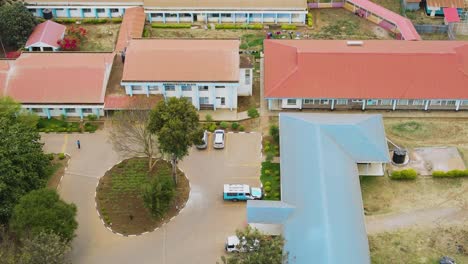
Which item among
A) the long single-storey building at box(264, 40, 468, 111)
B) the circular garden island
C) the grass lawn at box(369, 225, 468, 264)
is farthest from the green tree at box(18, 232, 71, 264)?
the long single-storey building at box(264, 40, 468, 111)

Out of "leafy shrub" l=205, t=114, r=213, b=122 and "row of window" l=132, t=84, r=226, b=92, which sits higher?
"row of window" l=132, t=84, r=226, b=92

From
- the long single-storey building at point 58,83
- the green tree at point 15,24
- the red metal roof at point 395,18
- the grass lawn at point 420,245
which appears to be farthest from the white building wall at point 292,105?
the green tree at point 15,24

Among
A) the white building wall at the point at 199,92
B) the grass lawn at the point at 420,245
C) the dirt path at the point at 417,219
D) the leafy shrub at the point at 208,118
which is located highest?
the white building wall at the point at 199,92

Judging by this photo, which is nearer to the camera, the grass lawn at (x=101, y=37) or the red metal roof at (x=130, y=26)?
the red metal roof at (x=130, y=26)

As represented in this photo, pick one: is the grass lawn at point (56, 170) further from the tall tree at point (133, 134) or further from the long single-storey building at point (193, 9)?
the long single-storey building at point (193, 9)

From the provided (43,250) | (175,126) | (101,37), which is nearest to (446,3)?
(101,37)

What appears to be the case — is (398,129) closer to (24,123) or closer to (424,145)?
(424,145)

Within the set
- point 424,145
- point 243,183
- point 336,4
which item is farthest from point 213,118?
point 336,4

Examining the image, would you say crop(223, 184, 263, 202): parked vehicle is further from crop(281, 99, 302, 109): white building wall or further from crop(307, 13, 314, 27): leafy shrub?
crop(307, 13, 314, 27): leafy shrub
